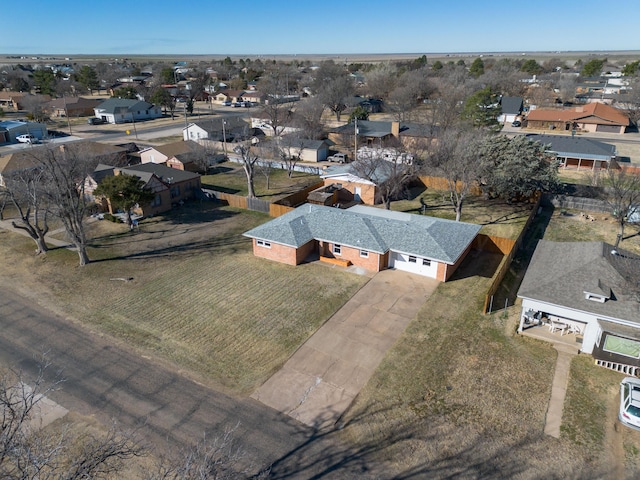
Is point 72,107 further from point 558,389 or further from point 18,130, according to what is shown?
point 558,389

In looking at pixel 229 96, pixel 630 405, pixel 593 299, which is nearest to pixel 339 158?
pixel 593 299

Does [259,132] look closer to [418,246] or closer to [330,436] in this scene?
[418,246]

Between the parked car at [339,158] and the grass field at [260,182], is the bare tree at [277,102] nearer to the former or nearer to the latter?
the parked car at [339,158]

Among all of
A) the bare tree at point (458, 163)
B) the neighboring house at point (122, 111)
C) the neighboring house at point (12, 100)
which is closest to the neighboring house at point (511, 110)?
the bare tree at point (458, 163)

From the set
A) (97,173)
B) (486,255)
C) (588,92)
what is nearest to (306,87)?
(588,92)

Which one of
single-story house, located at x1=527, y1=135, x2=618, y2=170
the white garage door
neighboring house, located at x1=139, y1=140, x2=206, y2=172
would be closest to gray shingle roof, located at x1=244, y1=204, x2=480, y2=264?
the white garage door

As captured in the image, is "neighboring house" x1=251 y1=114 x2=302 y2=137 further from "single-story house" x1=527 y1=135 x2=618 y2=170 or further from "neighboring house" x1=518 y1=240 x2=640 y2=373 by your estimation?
"neighboring house" x1=518 y1=240 x2=640 y2=373

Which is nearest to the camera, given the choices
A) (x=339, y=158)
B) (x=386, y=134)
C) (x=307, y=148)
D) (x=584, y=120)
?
(x=339, y=158)
